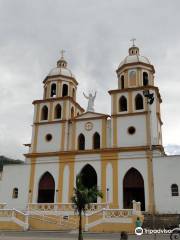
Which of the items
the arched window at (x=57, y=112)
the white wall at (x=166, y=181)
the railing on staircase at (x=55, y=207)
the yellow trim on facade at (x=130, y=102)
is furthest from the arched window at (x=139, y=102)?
the railing on staircase at (x=55, y=207)

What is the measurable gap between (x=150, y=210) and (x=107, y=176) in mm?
5343

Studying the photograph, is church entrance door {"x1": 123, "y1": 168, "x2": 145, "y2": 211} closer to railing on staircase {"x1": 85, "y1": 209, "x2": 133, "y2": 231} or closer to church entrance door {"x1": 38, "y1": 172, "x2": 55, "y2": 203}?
railing on staircase {"x1": 85, "y1": 209, "x2": 133, "y2": 231}

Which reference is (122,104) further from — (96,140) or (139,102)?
(96,140)

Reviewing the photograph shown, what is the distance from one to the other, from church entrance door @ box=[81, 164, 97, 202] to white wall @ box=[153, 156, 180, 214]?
6482 millimetres

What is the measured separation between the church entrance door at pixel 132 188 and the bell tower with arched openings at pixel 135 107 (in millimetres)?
2797

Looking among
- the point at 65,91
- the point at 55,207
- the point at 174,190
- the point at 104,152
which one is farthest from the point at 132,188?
the point at 65,91

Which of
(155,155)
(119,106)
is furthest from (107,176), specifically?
(119,106)

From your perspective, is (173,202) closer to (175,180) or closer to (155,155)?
(175,180)

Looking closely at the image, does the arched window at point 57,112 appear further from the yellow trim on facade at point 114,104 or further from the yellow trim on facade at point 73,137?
the yellow trim on facade at point 114,104

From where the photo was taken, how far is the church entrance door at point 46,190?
34312 mm

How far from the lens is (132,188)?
1236 inches

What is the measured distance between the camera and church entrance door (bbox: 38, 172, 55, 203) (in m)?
34.3

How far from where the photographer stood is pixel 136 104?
113 feet

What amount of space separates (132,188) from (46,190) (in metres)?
9.14
